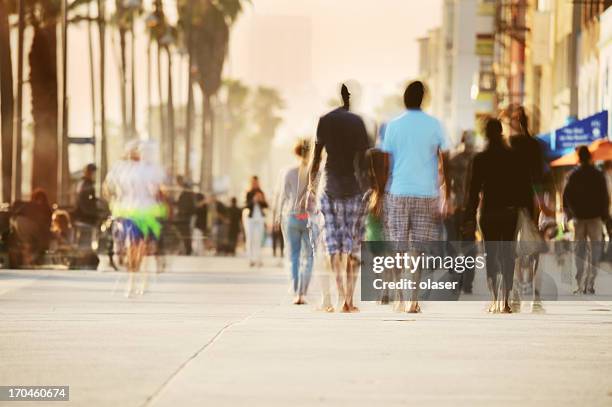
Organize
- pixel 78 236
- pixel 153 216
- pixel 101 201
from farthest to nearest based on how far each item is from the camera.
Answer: pixel 101 201 → pixel 78 236 → pixel 153 216

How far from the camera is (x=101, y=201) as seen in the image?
3341cm

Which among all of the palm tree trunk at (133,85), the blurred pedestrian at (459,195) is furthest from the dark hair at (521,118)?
the palm tree trunk at (133,85)

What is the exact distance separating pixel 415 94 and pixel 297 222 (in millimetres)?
2710

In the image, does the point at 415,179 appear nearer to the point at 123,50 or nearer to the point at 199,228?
the point at 199,228

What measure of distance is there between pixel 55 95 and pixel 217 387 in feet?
114

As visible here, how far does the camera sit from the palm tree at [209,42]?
87500 millimetres

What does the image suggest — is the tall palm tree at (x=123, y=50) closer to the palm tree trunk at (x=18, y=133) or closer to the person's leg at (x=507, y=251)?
the palm tree trunk at (x=18, y=133)

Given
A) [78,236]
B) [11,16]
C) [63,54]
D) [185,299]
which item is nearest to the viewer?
[185,299]

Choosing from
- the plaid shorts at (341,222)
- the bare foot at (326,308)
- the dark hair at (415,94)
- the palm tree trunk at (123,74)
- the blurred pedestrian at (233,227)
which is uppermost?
the palm tree trunk at (123,74)

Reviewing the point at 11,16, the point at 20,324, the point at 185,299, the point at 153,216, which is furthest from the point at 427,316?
the point at 11,16

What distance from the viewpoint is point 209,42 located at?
8950cm

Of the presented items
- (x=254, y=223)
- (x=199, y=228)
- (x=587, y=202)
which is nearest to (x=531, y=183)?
(x=587, y=202)

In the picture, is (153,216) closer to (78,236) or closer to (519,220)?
(519,220)

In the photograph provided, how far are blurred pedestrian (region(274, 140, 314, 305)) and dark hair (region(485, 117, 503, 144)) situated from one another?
214cm
